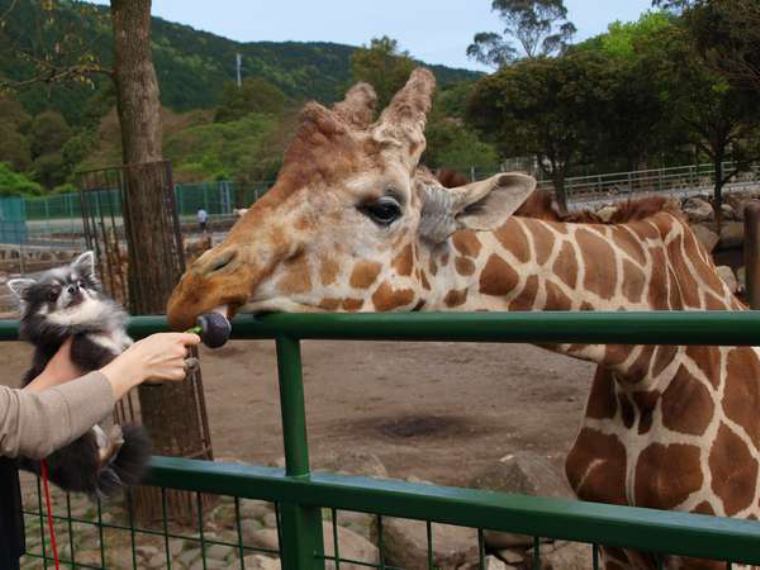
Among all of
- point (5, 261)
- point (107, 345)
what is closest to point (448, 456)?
point (107, 345)

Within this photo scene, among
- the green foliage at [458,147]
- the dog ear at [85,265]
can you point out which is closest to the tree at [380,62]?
the green foliage at [458,147]

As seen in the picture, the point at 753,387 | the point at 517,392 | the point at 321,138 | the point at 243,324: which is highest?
the point at 321,138

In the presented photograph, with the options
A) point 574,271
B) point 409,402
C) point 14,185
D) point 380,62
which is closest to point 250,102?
point 14,185

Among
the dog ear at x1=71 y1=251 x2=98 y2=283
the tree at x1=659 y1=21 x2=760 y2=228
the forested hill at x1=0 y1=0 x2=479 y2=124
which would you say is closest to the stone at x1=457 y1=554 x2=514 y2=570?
the dog ear at x1=71 y1=251 x2=98 y2=283

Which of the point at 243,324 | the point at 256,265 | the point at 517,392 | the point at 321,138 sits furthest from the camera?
the point at 517,392

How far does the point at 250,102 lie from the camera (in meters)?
73.1

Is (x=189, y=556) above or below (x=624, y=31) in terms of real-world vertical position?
below

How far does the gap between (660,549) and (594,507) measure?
163 millimetres

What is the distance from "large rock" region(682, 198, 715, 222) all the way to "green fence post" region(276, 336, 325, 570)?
25.4 metres

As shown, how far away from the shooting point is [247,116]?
69.1m

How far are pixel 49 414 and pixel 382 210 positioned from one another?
152cm

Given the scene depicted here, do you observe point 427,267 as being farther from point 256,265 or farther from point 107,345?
point 107,345

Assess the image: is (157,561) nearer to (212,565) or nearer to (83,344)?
(212,565)

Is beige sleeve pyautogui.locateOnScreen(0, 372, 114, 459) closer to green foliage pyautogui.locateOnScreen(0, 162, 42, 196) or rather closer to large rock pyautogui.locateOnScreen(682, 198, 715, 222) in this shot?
large rock pyautogui.locateOnScreen(682, 198, 715, 222)
